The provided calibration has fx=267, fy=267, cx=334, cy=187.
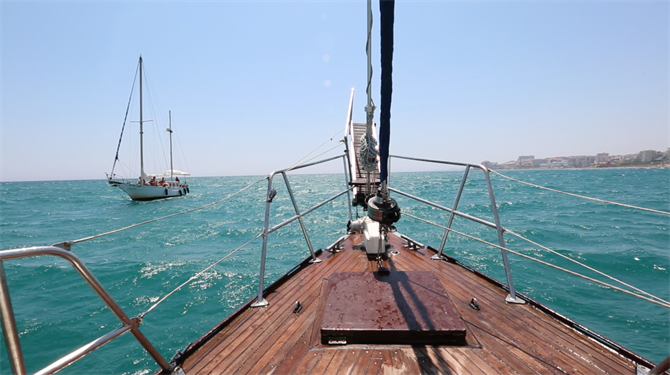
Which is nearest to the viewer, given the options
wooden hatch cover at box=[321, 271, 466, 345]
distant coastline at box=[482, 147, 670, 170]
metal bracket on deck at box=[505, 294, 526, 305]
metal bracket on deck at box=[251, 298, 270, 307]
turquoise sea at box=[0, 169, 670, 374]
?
wooden hatch cover at box=[321, 271, 466, 345]

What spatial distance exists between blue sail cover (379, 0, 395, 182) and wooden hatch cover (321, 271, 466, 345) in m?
1.41

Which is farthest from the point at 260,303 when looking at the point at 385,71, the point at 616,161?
the point at 616,161

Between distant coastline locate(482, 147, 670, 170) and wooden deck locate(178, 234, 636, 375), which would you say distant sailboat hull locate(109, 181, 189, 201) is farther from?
distant coastline locate(482, 147, 670, 170)

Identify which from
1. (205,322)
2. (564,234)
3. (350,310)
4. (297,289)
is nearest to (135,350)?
(205,322)

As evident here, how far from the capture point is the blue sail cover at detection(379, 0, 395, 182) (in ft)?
8.39

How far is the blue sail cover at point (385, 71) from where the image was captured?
2.56 m

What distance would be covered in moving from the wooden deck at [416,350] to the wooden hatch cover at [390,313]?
0.09m

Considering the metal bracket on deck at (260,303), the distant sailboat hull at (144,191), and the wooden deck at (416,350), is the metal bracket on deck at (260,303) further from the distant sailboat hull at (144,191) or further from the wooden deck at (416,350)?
the distant sailboat hull at (144,191)

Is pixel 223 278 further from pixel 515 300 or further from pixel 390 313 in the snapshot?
pixel 515 300

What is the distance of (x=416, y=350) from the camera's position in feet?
8.14

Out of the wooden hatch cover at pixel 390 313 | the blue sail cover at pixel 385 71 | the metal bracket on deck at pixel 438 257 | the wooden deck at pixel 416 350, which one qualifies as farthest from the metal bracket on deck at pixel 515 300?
the blue sail cover at pixel 385 71

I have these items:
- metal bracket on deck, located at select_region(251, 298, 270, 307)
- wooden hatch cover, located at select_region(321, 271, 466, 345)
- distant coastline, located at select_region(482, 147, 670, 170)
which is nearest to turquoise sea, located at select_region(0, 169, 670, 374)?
metal bracket on deck, located at select_region(251, 298, 270, 307)

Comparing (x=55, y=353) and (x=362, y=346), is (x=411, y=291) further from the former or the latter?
(x=55, y=353)

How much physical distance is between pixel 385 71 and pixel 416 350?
2.79 meters
